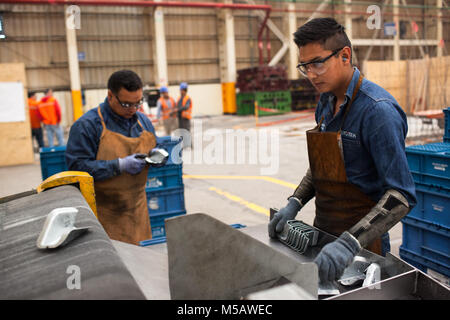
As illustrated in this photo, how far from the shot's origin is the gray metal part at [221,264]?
985 mm

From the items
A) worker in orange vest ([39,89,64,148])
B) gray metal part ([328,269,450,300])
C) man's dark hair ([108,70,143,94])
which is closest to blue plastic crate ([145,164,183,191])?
man's dark hair ([108,70,143,94])

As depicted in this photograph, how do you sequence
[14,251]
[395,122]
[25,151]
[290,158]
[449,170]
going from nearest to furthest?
[14,251], [395,122], [449,170], [290,158], [25,151]

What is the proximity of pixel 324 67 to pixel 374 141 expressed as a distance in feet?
1.23

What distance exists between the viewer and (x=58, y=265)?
39.8 inches

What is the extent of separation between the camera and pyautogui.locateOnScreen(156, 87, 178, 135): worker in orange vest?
377 inches

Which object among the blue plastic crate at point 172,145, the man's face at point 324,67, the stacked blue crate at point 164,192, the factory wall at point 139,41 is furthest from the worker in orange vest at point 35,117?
the man's face at point 324,67

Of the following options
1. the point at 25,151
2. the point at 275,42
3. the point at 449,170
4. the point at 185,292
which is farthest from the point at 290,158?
the point at 275,42

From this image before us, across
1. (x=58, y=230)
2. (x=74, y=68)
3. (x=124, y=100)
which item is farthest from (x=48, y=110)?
(x=58, y=230)

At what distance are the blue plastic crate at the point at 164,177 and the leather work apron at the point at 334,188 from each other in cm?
247

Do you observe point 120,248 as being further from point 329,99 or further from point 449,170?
point 449,170

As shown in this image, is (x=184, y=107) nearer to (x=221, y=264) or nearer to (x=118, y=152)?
(x=118, y=152)

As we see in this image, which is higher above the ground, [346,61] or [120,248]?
[346,61]
